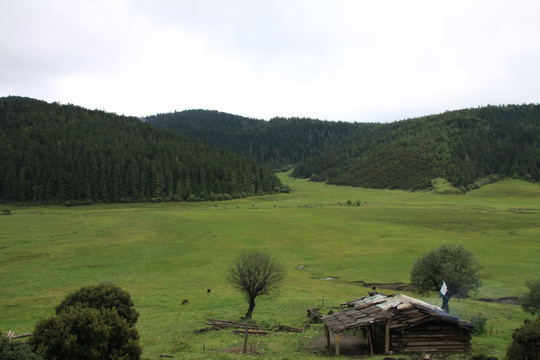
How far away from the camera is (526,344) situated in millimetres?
20562

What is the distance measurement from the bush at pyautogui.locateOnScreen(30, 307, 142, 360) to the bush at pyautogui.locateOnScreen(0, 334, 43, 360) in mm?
2046

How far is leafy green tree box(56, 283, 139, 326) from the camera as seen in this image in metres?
30.1

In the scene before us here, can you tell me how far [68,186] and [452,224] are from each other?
159 meters

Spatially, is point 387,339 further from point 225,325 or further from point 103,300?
point 103,300

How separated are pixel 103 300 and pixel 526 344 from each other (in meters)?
30.5

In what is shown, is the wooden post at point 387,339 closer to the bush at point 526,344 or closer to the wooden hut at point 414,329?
the wooden hut at point 414,329

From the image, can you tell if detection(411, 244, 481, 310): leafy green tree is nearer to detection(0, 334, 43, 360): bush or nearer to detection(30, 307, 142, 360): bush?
detection(30, 307, 142, 360): bush

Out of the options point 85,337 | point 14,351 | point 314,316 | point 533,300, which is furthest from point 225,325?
point 533,300

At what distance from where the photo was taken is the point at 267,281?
130 feet

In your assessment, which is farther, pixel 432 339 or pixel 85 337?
pixel 432 339

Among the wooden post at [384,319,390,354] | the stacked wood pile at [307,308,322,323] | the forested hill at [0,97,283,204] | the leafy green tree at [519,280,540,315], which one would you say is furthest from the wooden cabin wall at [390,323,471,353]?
the forested hill at [0,97,283,204]

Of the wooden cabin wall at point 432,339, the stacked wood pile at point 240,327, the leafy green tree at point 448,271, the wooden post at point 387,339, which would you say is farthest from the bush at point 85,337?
the leafy green tree at point 448,271

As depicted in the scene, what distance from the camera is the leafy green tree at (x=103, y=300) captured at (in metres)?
30.1

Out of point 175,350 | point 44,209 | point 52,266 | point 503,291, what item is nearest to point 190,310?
point 175,350
